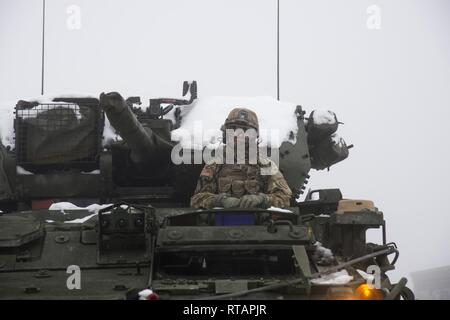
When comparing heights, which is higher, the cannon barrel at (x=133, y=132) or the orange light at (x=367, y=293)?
the cannon barrel at (x=133, y=132)

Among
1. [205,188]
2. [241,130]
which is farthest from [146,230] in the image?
[241,130]

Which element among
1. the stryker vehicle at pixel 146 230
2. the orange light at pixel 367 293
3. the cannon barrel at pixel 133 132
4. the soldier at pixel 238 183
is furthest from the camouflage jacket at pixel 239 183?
the orange light at pixel 367 293

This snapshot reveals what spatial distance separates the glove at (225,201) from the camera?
755 centimetres

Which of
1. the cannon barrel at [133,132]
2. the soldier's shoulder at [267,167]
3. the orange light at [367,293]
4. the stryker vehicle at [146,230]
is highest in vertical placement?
the cannon barrel at [133,132]

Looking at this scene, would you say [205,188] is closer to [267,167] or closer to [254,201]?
[267,167]

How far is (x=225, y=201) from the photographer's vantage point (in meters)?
7.62

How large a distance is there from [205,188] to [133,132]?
0.97m

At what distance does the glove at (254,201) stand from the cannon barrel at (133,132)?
4.71 feet

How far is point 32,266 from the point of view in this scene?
6637mm

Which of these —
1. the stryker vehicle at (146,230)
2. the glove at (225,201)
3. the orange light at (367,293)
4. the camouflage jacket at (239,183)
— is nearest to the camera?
the orange light at (367,293)

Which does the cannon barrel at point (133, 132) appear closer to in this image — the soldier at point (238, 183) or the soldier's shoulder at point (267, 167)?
the soldier at point (238, 183)

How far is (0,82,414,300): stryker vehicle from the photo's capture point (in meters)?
Result: 6.02

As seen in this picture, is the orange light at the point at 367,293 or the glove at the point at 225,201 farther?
the glove at the point at 225,201

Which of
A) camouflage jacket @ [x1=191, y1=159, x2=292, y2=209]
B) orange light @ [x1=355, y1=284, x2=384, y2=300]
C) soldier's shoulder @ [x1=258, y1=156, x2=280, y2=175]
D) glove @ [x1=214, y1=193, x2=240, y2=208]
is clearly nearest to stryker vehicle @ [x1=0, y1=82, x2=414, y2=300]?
orange light @ [x1=355, y1=284, x2=384, y2=300]
